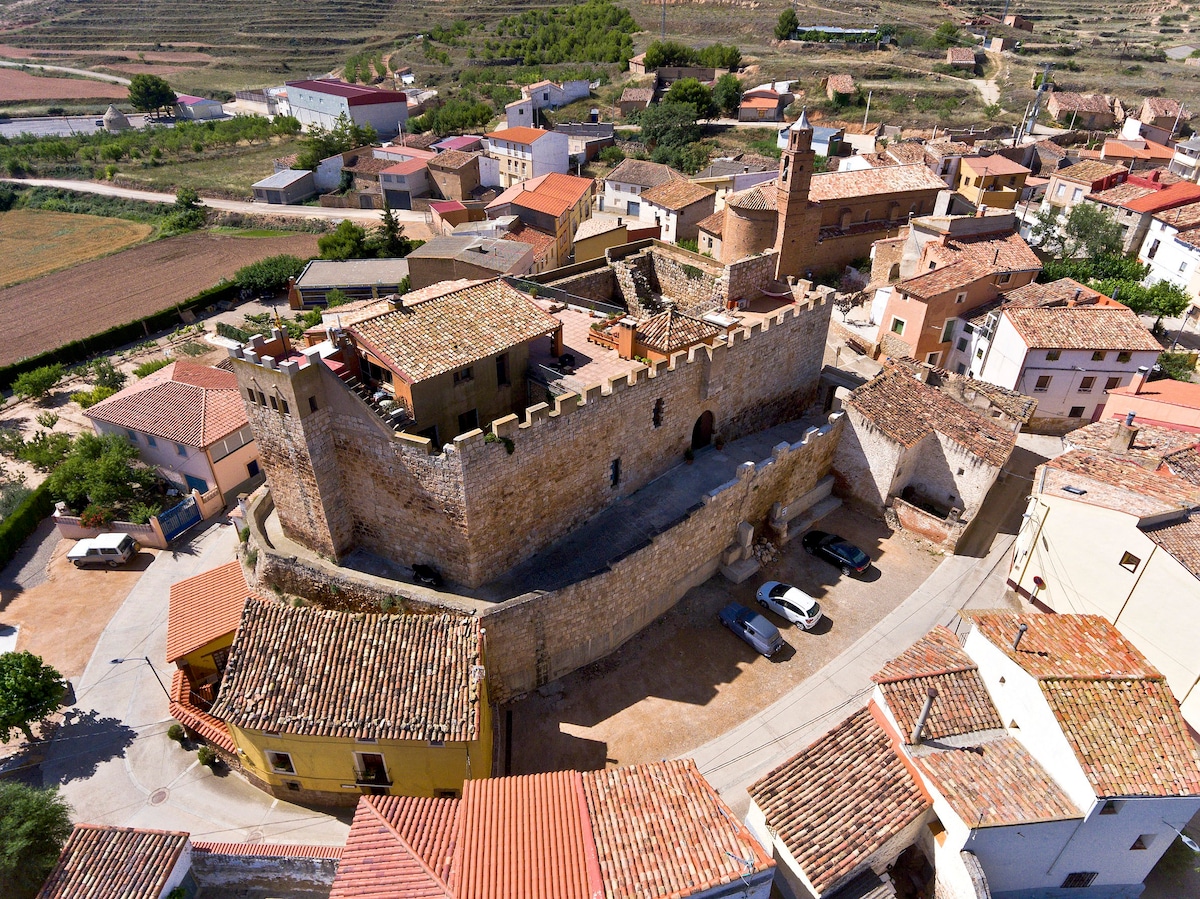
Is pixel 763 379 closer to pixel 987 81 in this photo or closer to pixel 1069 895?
pixel 1069 895

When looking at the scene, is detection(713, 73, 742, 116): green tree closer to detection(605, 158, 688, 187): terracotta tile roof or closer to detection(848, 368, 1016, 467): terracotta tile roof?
detection(605, 158, 688, 187): terracotta tile roof

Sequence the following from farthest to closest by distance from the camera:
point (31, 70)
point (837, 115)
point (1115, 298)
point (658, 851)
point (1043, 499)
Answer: point (31, 70) < point (837, 115) < point (1115, 298) < point (1043, 499) < point (658, 851)

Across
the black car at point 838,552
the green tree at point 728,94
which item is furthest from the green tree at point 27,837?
the green tree at point 728,94

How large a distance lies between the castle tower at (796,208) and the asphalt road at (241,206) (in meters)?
40.1

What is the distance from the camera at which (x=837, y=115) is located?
3236 inches

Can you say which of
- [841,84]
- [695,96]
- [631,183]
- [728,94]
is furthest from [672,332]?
[841,84]

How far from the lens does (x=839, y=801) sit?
1611cm

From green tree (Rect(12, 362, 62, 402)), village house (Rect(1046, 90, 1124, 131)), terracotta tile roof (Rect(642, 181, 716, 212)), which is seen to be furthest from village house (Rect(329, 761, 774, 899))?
village house (Rect(1046, 90, 1124, 131))

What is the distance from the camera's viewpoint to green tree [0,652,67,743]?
20.3 metres

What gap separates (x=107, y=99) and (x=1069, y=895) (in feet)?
534

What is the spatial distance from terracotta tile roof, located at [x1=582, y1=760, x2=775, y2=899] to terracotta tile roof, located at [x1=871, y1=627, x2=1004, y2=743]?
5297 millimetres

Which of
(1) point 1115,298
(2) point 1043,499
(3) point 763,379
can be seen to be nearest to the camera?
(2) point 1043,499

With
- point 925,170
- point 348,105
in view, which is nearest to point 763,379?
point 925,170

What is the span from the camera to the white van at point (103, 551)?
2856 centimetres
